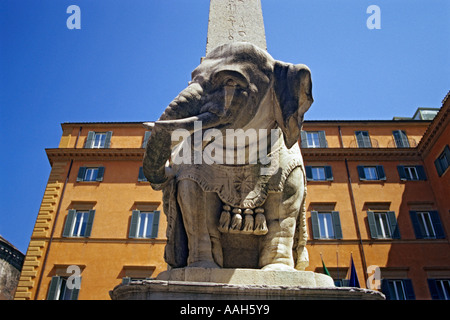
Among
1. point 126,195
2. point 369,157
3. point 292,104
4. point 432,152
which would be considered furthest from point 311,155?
point 292,104

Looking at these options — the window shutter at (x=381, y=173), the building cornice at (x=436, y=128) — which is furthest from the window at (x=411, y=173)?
the building cornice at (x=436, y=128)

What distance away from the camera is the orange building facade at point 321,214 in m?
20.3

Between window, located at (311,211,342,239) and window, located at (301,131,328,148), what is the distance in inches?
196

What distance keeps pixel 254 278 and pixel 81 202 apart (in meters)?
21.7

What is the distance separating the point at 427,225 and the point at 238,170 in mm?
21898

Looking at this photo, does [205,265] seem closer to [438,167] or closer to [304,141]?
[304,141]

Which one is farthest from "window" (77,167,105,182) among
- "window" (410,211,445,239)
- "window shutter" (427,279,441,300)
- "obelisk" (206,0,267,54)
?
"obelisk" (206,0,267,54)

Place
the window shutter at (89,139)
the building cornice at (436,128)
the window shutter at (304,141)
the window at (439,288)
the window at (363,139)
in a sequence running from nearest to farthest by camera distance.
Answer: the window at (439,288), the building cornice at (436,128), the window shutter at (304,141), the window at (363,139), the window shutter at (89,139)

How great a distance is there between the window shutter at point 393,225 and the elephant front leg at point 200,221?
20.5m

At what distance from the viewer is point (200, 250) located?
3.20 m

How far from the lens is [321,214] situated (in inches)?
873

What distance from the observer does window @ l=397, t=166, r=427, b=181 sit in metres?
23.6

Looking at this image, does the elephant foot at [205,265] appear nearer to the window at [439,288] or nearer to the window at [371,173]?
the window at [439,288]
